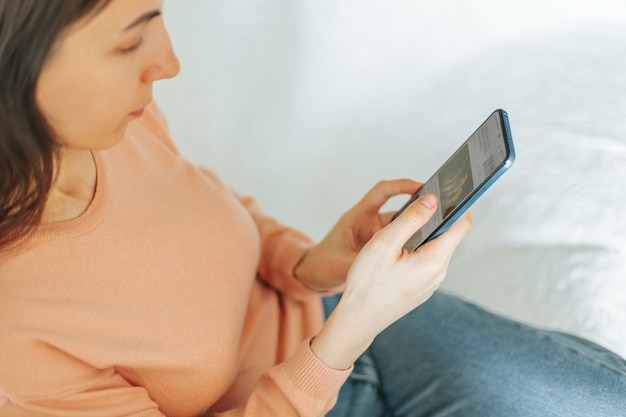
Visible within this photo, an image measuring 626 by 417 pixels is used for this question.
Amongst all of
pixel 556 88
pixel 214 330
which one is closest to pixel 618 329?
pixel 556 88

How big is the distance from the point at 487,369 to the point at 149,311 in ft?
1.30

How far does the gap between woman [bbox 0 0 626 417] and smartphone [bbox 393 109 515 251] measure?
27 mm

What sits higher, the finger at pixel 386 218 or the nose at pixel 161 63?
the nose at pixel 161 63

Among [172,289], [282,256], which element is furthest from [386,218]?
[172,289]

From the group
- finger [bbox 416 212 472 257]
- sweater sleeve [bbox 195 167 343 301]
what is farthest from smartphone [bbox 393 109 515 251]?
sweater sleeve [bbox 195 167 343 301]

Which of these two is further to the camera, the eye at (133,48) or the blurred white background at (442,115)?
the blurred white background at (442,115)

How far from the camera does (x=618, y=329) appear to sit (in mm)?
857

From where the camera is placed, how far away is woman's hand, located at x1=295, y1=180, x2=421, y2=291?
88 cm

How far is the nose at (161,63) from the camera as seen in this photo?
0.68 metres

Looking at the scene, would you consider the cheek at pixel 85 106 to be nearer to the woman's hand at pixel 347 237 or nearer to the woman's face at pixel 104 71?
the woman's face at pixel 104 71

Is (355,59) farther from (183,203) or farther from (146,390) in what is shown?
(146,390)

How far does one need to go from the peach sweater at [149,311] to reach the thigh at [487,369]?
0.50 feet

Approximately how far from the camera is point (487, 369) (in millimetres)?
845

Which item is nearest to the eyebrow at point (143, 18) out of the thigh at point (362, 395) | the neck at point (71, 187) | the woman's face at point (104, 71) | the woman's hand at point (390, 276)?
the woman's face at point (104, 71)
